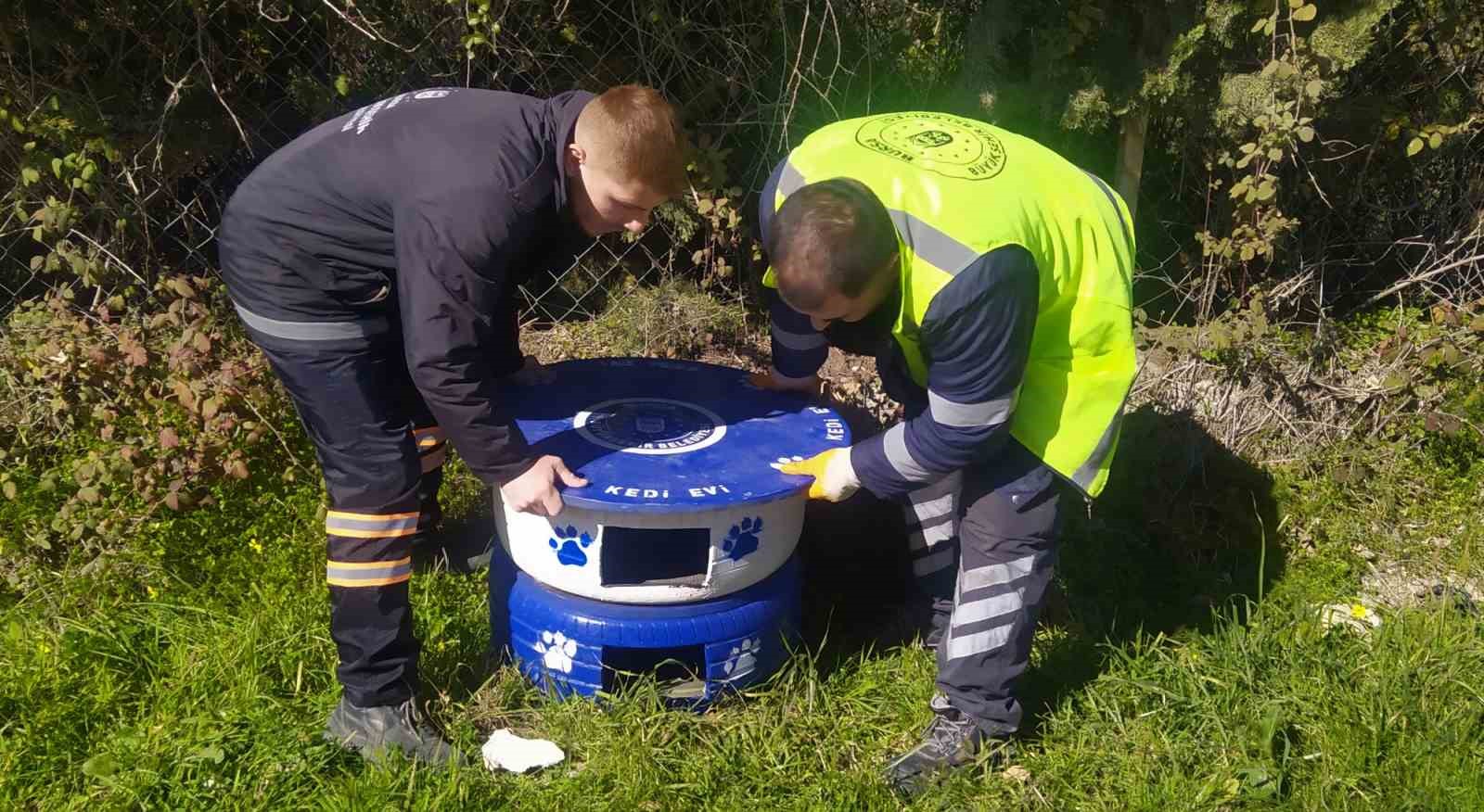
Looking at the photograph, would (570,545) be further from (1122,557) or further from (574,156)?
(1122,557)

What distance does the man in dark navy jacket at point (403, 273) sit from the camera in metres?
2.23

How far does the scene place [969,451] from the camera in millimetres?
2367

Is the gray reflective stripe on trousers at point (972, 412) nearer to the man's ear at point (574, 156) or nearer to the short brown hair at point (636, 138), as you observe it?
the short brown hair at point (636, 138)

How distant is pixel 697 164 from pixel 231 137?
180cm

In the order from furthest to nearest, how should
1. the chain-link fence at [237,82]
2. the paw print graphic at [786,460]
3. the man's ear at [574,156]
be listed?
1. the chain-link fence at [237,82]
2. the paw print graphic at [786,460]
3. the man's ear at [574,156]

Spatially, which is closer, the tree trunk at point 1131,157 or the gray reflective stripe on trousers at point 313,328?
the gray reflective stripe on trousers at point 313,328

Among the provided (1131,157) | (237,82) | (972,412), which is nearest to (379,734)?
(972,412)

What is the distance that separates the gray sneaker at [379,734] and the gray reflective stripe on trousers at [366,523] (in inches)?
16.8

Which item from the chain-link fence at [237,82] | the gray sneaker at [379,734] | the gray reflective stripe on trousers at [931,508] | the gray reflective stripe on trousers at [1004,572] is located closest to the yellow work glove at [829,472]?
the gray reflective stripe on trousers at [1004,572]

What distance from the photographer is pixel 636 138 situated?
2256 mm

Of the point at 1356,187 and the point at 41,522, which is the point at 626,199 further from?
the point at 1356,187

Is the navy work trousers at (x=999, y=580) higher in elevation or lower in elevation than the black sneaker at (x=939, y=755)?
higher

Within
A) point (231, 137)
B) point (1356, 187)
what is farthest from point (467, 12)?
point (1356, 187)

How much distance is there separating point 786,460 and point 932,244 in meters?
0.72
